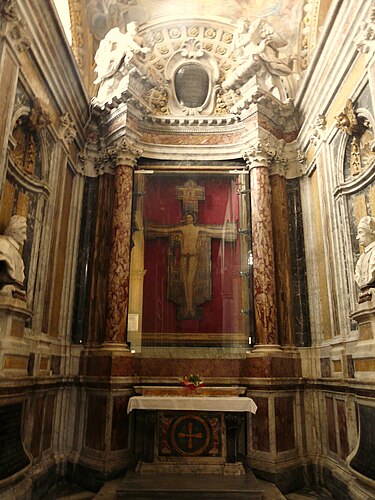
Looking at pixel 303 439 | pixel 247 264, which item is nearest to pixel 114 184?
pixel 247 264

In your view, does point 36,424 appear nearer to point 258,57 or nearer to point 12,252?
point 12,252

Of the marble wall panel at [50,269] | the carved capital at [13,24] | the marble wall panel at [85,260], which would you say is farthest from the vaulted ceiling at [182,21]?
the carved capital at [13,24]

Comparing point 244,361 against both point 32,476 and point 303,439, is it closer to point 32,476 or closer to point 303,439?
point 303,439

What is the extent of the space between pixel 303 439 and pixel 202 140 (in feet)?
18.9

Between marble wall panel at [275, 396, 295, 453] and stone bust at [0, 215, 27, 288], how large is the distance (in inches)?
170

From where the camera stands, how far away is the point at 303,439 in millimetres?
7176

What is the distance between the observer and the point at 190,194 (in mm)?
8805

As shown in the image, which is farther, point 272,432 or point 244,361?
point 244,361

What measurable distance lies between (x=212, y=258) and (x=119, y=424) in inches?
132

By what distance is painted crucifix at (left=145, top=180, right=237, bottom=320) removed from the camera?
8.21 m

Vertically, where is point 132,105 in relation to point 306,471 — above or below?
above

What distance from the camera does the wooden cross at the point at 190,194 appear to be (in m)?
8.74

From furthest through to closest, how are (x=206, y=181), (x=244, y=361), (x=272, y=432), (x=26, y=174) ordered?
(x=206, y=181), (x=244, y=361), (x=272, y=432), (x=26, y=174)

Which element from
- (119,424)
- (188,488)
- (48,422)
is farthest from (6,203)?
(188,488)
